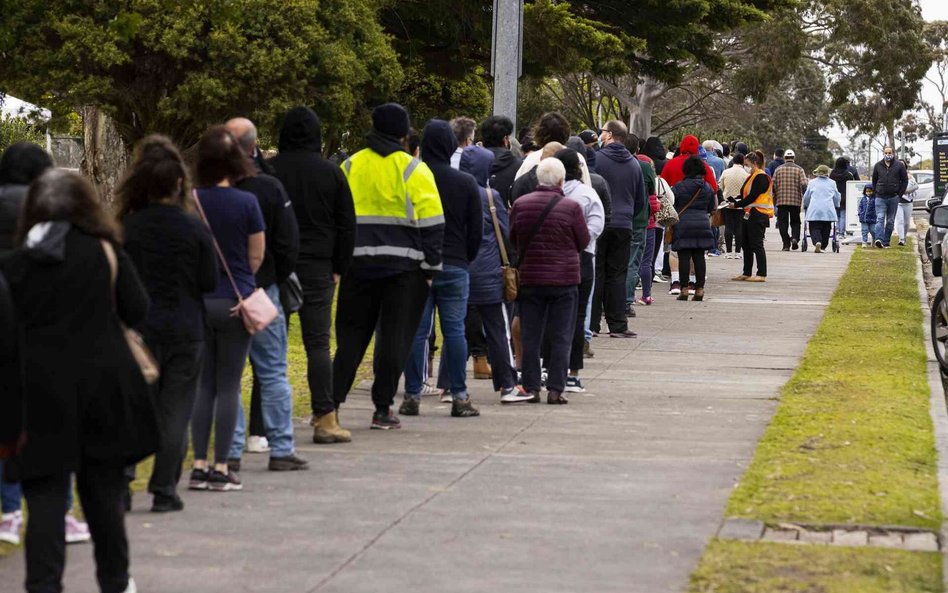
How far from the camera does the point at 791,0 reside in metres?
27.0

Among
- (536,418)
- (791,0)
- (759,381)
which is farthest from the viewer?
(791,0)

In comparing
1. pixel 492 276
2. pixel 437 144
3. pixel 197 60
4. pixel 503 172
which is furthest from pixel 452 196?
pixel 197 60

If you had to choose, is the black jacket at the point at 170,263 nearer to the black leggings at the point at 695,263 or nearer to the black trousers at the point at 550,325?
the black trousers at the point at 550,325

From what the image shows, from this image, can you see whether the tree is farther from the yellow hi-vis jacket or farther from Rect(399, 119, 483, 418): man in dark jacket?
the yellow hi-vis jacket

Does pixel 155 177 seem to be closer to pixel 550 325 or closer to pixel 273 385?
pixel 273 385

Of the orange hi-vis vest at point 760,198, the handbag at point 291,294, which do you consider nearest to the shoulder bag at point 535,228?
the handbag at point 291,294

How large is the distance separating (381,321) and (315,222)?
39.6 inches

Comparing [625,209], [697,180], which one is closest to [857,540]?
[625,209]

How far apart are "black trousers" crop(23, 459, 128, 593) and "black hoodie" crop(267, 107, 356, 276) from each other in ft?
11.0

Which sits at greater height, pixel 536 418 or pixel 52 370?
pixel 52 370

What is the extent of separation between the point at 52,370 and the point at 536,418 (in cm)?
530

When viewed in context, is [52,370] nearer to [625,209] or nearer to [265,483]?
[265,483]

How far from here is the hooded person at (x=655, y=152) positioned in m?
17.7

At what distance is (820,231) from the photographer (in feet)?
94.3
